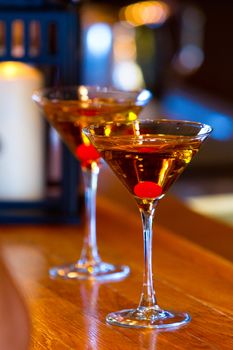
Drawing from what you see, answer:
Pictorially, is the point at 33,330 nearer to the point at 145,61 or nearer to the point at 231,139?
the point at 231,139

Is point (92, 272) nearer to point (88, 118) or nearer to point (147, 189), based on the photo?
point (88, 118)

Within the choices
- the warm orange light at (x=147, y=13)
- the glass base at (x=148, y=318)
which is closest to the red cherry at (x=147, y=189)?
the glass base at (x=148, y=318)

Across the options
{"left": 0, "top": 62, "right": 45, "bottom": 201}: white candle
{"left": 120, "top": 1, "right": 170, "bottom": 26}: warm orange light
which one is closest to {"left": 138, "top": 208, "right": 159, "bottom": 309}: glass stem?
{"left": 0, "top": 62, "right": 45, "bottom": 201}: white candle

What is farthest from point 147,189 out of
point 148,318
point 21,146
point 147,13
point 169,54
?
point 169,54

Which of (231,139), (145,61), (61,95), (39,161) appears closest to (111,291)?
(61,95)

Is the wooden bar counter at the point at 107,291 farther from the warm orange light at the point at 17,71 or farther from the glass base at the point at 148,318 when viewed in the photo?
the warm orange light at the point at 17,71
